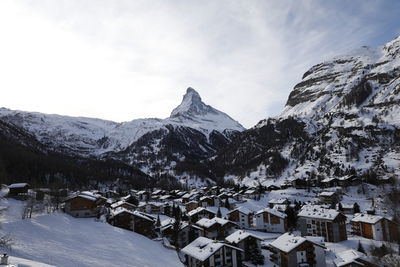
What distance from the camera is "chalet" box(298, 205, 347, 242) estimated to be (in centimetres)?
5962

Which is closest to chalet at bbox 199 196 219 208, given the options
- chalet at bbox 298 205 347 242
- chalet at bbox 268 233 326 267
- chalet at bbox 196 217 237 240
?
chalet at bbox 196 217 237 240

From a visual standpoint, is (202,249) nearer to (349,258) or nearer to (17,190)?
(349,258)

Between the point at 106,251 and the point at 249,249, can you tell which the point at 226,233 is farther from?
the point at 106,251

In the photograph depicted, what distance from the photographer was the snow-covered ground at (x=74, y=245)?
27.8 metres

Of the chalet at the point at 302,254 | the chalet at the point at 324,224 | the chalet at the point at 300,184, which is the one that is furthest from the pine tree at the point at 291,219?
the chalet at the point at 300,184

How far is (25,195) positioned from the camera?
5997cm

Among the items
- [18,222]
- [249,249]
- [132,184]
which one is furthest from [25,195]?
[132,184]

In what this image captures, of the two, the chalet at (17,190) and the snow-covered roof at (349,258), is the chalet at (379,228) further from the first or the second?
the chalet at (17,190)

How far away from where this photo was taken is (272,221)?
70812 millimetres

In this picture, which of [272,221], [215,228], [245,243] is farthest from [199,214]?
[245,243]

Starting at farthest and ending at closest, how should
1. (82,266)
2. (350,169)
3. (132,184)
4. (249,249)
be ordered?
(132,184), (350,169), (249,249), (82,266)

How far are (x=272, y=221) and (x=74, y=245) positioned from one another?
51185 millimetres

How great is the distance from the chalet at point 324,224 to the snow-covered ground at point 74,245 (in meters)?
34.9

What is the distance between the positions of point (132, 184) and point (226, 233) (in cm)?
11311
